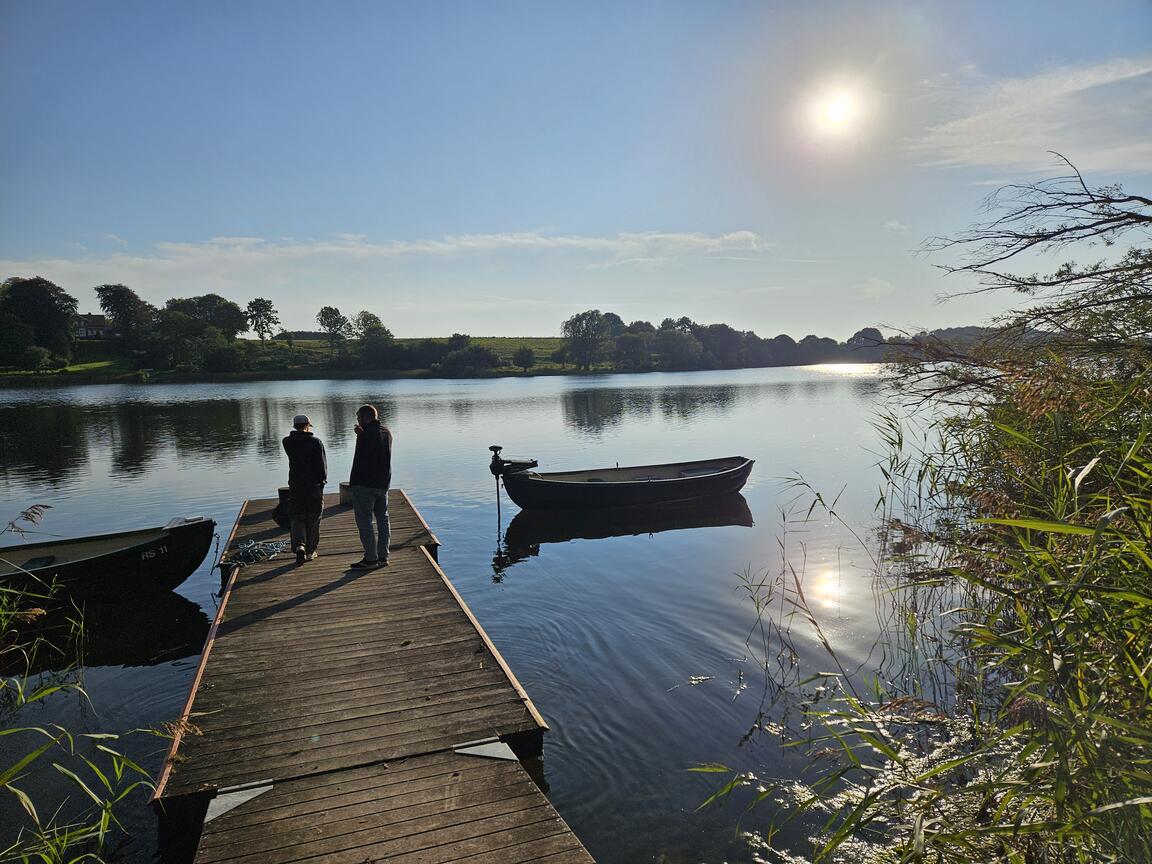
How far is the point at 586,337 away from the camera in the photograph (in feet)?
370

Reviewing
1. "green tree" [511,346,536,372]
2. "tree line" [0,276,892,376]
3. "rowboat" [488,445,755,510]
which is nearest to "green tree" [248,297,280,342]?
"tree line" [0,276,892,376]

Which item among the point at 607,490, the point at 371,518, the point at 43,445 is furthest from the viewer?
the point at 43,445

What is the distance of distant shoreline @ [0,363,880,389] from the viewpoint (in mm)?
72625

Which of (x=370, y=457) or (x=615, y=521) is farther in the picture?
(x=615, y=521)

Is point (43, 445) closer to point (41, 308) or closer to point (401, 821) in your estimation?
point (401, 821)

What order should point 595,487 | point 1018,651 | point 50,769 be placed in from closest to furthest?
point 1018,651
point 50,769
point 595,487

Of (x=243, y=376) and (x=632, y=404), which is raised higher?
(x=243, y=376)

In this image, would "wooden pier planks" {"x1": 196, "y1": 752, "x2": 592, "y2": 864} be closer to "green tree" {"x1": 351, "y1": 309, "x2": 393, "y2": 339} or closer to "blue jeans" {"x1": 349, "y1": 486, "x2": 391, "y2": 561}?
"blue jeans" {"x1": 349, "y1": 486, "x2": 391, "y2": 561}

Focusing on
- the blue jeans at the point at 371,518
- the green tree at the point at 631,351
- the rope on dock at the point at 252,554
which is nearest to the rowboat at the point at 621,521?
the blue jeans at the point at 371,518

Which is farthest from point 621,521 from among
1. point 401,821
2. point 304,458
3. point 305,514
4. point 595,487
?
point 401,821

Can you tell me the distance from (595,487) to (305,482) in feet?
30.7

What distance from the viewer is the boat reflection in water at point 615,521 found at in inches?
626

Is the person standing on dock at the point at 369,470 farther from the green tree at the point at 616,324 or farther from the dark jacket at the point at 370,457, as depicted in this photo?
the green tree at the point at 616,324

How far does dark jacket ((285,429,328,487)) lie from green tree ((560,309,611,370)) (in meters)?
104
